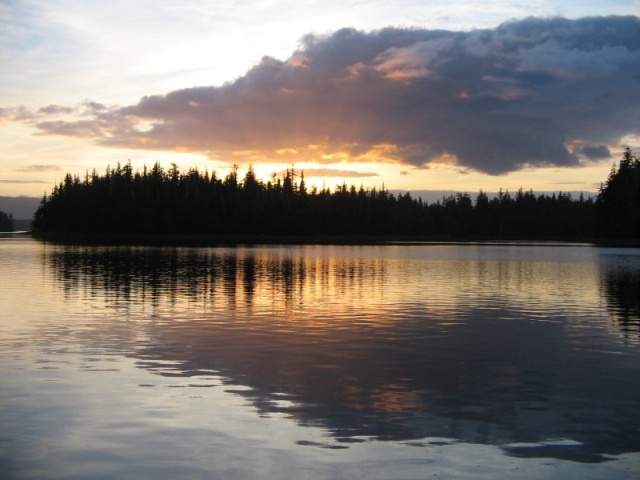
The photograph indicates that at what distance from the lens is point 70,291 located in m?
36.5

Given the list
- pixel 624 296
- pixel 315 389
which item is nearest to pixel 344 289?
pixel 624 296

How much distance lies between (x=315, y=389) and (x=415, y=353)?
5.44m

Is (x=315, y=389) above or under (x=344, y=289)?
under

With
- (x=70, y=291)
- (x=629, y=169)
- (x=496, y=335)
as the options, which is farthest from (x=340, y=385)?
(x=629, y=169)

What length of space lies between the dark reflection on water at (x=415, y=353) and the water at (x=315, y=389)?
71 mm

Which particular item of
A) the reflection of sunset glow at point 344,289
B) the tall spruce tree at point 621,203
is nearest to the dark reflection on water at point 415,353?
the reflection of sunset glow at point 344,289

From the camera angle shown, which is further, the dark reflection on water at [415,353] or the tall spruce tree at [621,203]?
the tall spruce tree at [621,203]

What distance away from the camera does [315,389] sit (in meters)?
15.4

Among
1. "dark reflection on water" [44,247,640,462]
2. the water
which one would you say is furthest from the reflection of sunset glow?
the water

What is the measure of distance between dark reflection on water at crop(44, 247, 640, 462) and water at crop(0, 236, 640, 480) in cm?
7

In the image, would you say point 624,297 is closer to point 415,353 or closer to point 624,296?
point 624,296

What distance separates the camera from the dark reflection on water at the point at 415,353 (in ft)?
42.2

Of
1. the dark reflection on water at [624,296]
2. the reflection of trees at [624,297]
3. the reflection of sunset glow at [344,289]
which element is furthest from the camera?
the reflection of sunset glow at [344,289]

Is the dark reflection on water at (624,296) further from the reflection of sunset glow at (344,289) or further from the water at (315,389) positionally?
the reflection of sunset glow at (344,289)
